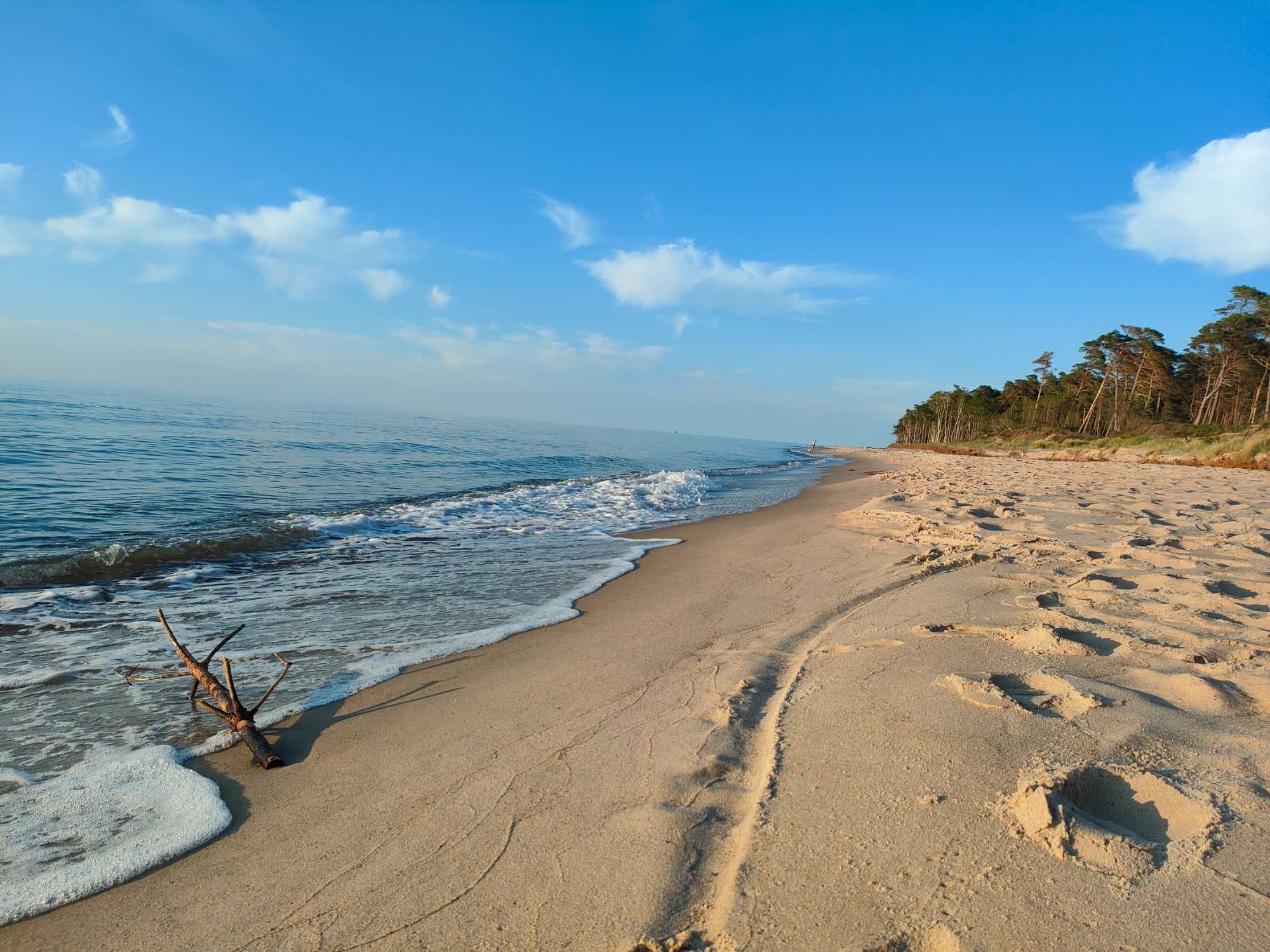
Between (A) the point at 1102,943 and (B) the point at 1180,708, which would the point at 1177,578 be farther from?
(A) the point at 1102,943

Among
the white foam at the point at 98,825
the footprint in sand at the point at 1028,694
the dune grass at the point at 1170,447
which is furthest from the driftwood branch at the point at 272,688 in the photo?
the dune grass at the point at 1170,447

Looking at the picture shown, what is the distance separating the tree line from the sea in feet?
136

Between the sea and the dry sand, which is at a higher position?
the dry sand

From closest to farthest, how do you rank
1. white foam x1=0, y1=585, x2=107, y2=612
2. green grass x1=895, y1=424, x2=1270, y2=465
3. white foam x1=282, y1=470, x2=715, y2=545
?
white foam x1=0, y1=585, x2=107, y2=612 → white foam x1=282, y1=470, x2=715, y2=545 → green grass x1=895, y1=424, x2=1270, y2=465

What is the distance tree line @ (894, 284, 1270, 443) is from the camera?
4334 cm

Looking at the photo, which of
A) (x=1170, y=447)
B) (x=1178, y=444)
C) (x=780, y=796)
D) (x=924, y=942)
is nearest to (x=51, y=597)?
(x=780, y=796)

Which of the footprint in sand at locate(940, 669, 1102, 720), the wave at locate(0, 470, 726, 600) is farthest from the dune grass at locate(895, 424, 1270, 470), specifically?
the footprint in sand at locate(940, 669, 1102, 720)

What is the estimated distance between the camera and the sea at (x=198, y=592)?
7.97ft

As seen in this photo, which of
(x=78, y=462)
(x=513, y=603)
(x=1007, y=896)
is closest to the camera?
(x=1007, y=896)

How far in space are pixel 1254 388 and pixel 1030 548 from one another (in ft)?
214

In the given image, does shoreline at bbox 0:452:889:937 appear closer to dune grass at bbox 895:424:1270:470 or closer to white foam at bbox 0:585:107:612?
white foam at bbox 0:585:107:612

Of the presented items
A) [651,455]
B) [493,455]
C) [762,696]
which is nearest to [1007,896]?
[762,696]

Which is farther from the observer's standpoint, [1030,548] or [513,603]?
[1030,548]

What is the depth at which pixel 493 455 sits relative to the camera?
85.6 feet
